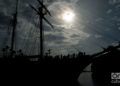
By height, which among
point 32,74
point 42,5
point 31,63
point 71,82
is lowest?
point 71,82

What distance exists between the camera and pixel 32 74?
856 inches

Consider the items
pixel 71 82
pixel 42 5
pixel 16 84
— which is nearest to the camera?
pixel 16 84

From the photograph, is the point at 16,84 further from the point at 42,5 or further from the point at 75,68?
the point at 42,5

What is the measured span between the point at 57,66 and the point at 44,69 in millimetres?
1857

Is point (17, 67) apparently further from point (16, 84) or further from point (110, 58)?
point (110, 58)

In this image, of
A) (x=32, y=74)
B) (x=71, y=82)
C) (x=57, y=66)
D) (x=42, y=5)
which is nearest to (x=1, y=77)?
(x=32, y=74)

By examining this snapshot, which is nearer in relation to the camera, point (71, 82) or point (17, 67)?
point (17, 67)

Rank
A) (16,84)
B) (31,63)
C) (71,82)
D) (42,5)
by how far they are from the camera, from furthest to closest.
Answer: (42,5)
(71,82)
(31,63)
(16,84)

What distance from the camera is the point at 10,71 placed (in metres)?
21.5

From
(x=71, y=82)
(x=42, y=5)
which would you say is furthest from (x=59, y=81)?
(x=42, y=5)

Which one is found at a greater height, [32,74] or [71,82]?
[32,74]

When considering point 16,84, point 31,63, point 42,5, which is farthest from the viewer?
point 42,5

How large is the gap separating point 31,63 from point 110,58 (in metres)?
10.8

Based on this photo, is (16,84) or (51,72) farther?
(51,72)
